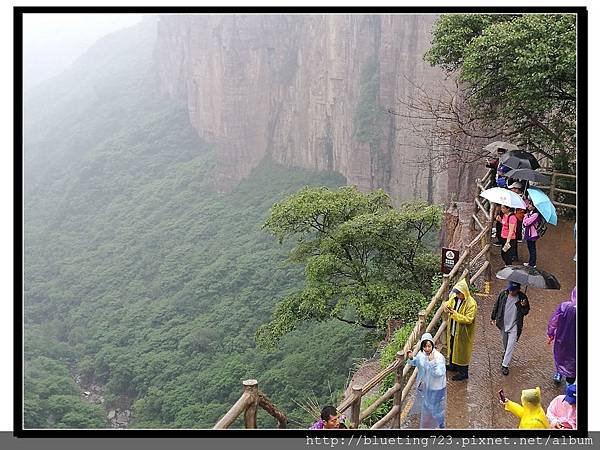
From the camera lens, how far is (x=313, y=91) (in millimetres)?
42000

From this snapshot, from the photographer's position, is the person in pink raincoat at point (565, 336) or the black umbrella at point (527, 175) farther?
the black umbrella at point (527, 175)

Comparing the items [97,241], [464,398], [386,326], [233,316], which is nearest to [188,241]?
[97,241]

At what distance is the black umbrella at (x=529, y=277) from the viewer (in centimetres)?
647

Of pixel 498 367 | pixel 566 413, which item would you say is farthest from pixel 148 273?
pixel 566 413

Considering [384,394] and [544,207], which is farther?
[544,207]

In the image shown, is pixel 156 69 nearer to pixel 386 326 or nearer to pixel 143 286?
pixel 143 286

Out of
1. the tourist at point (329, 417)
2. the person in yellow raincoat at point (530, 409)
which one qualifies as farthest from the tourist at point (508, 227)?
the tourist at point (329, 417)

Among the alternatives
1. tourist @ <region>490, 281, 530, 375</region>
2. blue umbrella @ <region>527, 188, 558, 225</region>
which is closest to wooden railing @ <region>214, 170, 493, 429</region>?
tourist @ <region>490, 281, 530, 375</region>

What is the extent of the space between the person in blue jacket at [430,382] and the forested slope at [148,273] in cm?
803

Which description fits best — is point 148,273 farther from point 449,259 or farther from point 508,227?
point 449,259

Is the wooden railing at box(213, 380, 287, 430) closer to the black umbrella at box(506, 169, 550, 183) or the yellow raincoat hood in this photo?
the yellow raincoat hood

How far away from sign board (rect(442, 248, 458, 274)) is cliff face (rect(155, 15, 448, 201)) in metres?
19.3

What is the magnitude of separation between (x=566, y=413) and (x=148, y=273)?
112 ft

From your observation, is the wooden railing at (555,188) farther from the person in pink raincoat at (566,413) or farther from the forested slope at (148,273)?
the forested slope at (148,273)
